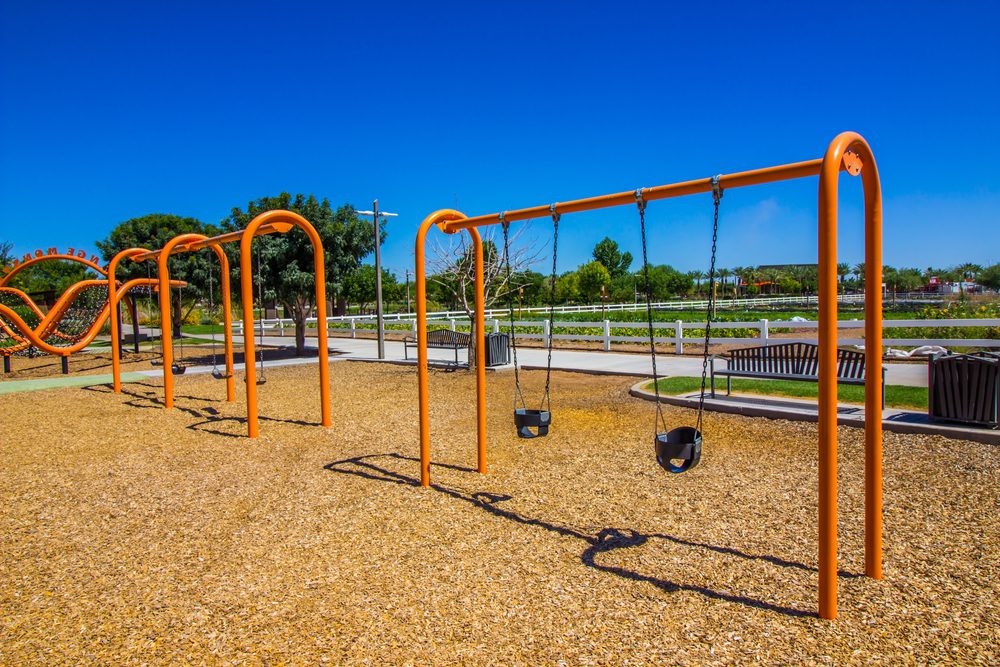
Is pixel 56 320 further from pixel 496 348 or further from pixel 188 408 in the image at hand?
pixel 496 348

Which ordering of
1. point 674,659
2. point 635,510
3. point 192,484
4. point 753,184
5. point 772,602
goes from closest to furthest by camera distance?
point 674,659 → point 772,602 → point 753,184 → point 635,510 → point 192,484

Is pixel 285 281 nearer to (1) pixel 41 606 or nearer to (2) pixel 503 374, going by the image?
(2) pixel 503 374

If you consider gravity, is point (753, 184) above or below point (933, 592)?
above

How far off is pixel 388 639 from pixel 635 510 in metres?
2.35

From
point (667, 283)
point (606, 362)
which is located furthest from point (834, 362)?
point (667, 283)

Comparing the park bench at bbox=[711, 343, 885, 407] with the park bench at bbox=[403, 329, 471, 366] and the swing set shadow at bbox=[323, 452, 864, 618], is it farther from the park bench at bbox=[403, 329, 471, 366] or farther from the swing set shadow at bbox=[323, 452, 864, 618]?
the park bench at bbox=[403, 329, 471, 366]

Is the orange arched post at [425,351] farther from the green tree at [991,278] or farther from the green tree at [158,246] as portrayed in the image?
the green tree at [991,278]

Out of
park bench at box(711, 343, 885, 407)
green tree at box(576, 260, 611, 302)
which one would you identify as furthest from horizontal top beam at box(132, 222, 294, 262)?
green tree at box(576, 260, 611, 302)

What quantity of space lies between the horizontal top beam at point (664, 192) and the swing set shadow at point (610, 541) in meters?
2.30

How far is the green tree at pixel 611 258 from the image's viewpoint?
3558 inches

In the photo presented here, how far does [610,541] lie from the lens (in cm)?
414

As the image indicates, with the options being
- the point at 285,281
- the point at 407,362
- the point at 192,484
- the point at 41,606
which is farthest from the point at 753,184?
the point at 285,281

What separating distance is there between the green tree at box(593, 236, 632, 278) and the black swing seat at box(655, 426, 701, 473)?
283 feet

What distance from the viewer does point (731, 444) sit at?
6578 mm
